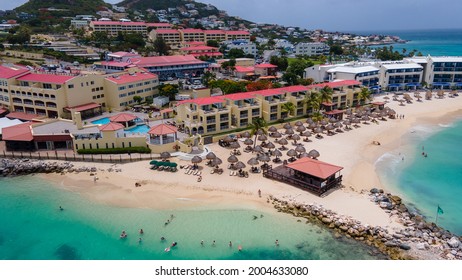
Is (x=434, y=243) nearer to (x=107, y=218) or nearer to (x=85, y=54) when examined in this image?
(x=107, y=218)

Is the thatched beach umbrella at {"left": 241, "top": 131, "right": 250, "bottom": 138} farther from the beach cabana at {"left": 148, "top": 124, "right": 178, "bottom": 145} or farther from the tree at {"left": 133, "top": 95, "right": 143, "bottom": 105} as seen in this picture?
the tree at {"left": 133, "top": 95, "right": 143, "bottom": 105}

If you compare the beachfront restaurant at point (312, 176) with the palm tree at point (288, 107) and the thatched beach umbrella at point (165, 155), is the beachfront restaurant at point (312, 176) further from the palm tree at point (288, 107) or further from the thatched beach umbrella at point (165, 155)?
the palm tree at point (288, 107)

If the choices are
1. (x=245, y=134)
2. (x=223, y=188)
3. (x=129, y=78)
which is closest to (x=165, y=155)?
(x=223, y=188)

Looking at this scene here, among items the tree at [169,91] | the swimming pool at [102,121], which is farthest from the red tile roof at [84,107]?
the tree at [169,91]

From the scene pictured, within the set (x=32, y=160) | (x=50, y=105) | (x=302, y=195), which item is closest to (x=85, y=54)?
(x=50, y=105)

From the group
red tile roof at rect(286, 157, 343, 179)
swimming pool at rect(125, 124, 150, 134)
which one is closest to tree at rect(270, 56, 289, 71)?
swimming pool at rect(125, 124, 150, 134)

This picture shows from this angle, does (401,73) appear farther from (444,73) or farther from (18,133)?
(18,133)

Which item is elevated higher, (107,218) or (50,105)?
(50,105)
